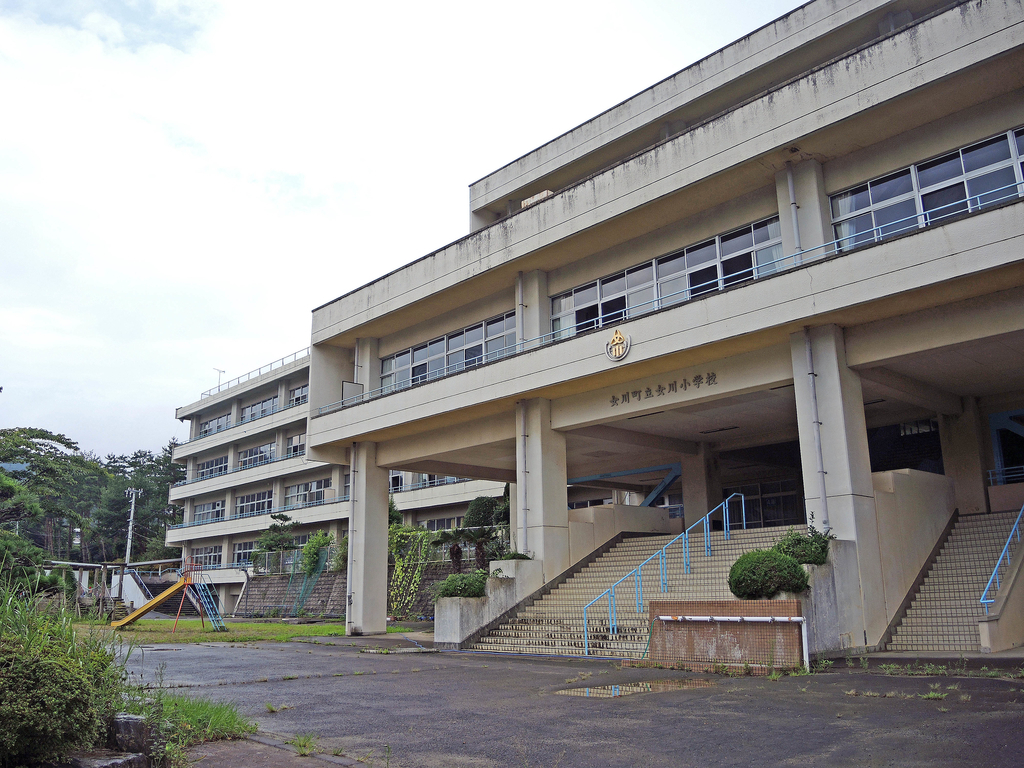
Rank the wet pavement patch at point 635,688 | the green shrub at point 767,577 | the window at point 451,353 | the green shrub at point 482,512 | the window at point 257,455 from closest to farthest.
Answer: the wet pavement patch at point 635,688
the green shrub at point 767,577
the window at point 451,353
the green shrub at point 482,512
the window at point 257,455

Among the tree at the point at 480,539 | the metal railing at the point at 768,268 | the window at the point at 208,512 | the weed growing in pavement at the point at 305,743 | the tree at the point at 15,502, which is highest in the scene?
the metal railing at the point at 768,268

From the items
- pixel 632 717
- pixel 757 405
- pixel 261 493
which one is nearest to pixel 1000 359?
pixel 757 405

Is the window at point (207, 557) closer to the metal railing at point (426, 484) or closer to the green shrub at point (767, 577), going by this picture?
the metal railing at point (426, 484)

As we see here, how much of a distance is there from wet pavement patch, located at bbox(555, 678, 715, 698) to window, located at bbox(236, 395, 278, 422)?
49766 mm

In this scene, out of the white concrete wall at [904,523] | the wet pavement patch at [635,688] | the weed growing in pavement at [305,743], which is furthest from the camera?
the white concrete wall at [904,523]

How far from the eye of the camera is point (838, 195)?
16.6 m

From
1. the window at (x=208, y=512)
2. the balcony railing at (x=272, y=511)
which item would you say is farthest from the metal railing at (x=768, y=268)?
the window at (x=208, y=512)

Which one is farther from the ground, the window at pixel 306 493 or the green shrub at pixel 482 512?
the window at pixel 306 493

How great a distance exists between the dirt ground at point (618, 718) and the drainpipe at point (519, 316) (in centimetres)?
1073

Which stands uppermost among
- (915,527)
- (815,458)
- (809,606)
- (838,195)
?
(838,195)

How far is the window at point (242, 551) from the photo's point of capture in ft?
187

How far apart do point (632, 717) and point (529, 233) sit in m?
15.2

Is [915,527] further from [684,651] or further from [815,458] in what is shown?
[684,651]

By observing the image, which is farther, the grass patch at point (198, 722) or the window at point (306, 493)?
the window at point (306, 493)
